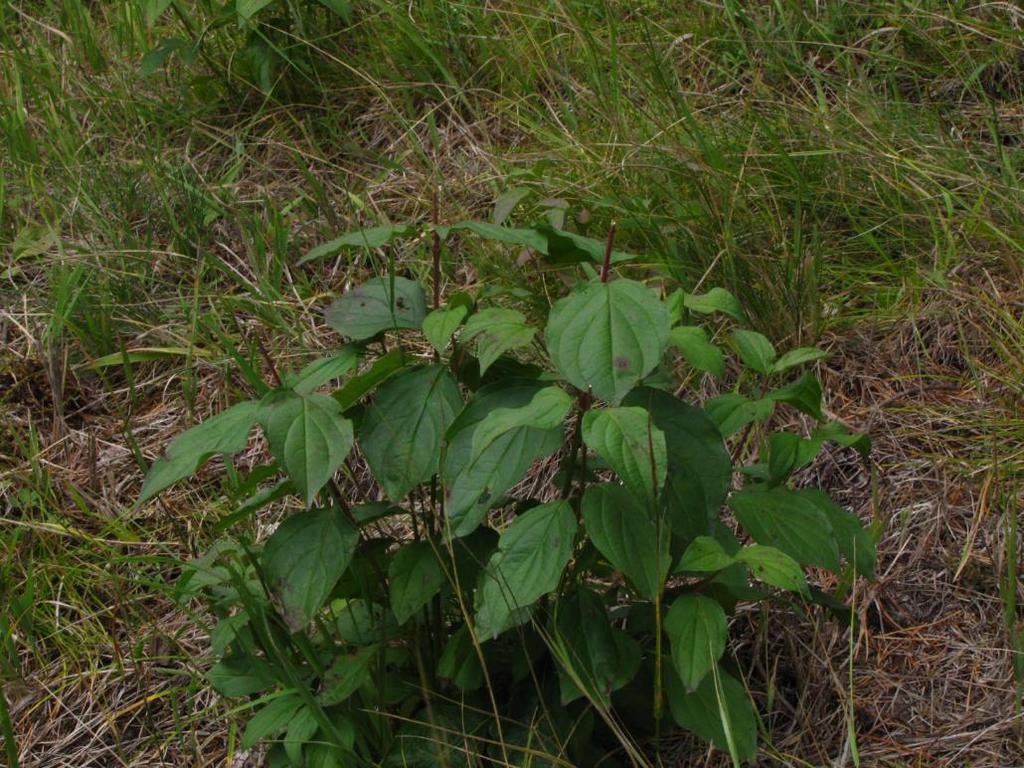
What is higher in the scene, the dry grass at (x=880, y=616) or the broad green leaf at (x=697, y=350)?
the broad green leaf at (x=697, y=350)

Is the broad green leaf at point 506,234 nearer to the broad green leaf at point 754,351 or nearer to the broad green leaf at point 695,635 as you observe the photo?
the broad green leaf at point 754,351

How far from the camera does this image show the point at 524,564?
5.21 ft

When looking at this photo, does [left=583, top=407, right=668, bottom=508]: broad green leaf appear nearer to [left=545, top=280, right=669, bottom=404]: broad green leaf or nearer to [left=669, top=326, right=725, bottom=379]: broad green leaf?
[left=545, top=280, right=669, bottom=404]: broad green leaf

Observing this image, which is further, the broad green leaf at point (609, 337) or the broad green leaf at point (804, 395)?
the broad green leaf at point (804, 395)

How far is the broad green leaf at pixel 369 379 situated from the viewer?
1.73 metres

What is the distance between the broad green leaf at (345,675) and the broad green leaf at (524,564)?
0.94 feet

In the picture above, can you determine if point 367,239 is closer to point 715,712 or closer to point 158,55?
point 715,712

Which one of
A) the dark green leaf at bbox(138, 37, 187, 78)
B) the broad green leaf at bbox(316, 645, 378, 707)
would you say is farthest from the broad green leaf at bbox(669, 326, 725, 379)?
the dark green leaf at bbox(138, 37, 187, 78)

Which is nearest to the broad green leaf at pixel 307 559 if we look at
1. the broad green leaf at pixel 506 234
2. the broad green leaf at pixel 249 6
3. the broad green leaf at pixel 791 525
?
the broad green leaf at pixel 506 234

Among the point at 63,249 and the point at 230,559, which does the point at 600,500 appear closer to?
the point at 230,559

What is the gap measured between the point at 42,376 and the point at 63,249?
32cm

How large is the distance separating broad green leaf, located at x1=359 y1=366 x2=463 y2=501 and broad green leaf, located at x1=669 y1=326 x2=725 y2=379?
0.30m

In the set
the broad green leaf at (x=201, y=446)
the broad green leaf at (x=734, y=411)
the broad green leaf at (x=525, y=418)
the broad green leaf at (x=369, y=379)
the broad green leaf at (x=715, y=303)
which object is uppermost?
the broad green leaf at (x=201, y=446)

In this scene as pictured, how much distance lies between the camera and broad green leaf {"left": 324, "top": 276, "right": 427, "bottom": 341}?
1.75m
